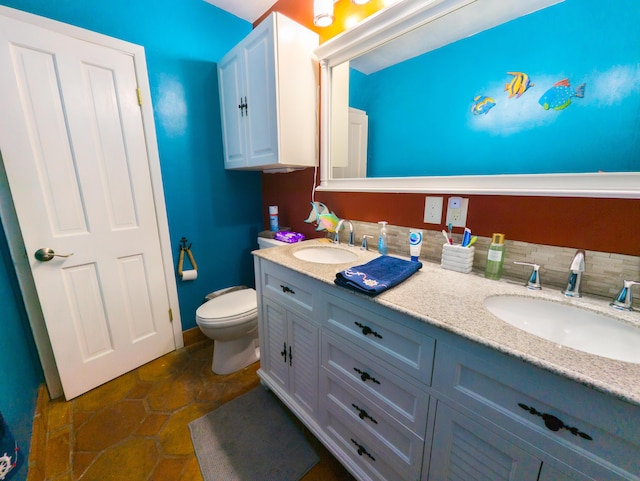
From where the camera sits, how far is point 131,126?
1525 millimetres

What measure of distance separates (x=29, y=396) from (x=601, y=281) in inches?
99.1

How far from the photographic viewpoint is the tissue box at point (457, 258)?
3.36 ft

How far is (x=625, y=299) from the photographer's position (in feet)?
2.43

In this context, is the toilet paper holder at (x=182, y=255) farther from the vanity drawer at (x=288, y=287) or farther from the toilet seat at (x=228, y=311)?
the vanity drawer at (x=288, y=287)

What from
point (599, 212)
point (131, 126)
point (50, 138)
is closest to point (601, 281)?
point (599, 212)

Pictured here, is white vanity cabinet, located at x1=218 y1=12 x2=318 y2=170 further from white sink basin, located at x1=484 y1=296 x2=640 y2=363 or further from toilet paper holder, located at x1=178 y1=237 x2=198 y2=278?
white sink basin, located at x1=484 y1=296 x2=640 y2=363

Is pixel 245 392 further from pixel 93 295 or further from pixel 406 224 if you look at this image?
pixel 406 224

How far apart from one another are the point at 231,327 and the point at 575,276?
5.25ft

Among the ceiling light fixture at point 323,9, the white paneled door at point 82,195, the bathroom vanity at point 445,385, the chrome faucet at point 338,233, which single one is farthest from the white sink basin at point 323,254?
the ceiling light fixture at point 323,9

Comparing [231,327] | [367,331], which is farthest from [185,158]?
[367,331]

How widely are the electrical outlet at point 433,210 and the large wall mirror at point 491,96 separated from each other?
5 cm

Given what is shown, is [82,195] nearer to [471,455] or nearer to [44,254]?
[44,254]

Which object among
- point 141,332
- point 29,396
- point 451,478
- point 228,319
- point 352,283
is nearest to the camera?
point 451,478

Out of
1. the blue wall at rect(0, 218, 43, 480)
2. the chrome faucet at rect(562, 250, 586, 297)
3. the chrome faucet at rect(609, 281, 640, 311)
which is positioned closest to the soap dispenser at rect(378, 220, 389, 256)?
the chrome faucet at rect(562, 250, 586, 297)
